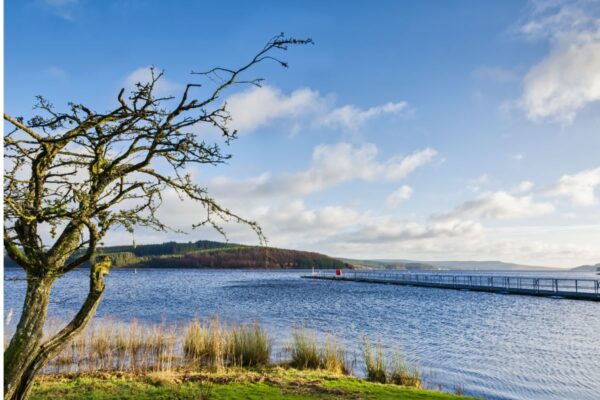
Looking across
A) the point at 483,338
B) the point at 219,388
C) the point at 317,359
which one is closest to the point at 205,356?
the point at 317,359

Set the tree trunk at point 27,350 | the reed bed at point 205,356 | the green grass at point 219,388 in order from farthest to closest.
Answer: the reed bed at point 205,356 → the green grass at point 219,388 → the tree trunk at point 27,350

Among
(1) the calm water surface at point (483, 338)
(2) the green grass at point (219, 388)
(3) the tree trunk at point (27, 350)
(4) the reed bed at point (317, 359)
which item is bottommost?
(1) the calm water surface at point (483, 338)

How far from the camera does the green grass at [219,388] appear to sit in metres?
9.01

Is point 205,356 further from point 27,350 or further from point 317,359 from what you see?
point 27,350

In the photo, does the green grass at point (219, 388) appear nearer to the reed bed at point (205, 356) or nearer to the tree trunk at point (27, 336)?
the reed bed at point (205, 356)

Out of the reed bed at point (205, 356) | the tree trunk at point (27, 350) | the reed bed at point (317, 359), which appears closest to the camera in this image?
the tree trunk at point (27, 350)

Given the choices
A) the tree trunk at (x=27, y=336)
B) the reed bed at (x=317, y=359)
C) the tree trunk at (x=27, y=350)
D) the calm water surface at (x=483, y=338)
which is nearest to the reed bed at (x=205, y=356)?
the reed bed at (x=317, y=359)

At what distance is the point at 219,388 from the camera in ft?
31.7

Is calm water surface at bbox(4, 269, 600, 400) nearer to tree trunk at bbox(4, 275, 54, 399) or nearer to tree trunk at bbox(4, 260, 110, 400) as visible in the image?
tree trunk at bbox(4, 260, 110, 400)

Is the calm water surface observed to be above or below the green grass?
below

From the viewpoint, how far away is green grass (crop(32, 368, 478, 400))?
9.01 meters

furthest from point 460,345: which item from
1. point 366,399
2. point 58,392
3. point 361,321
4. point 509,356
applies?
point 58,392

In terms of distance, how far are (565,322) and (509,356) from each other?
1273 centimetres

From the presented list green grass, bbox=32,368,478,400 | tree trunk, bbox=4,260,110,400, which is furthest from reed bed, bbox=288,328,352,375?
tree trunk, bbox=4,260,110,400
